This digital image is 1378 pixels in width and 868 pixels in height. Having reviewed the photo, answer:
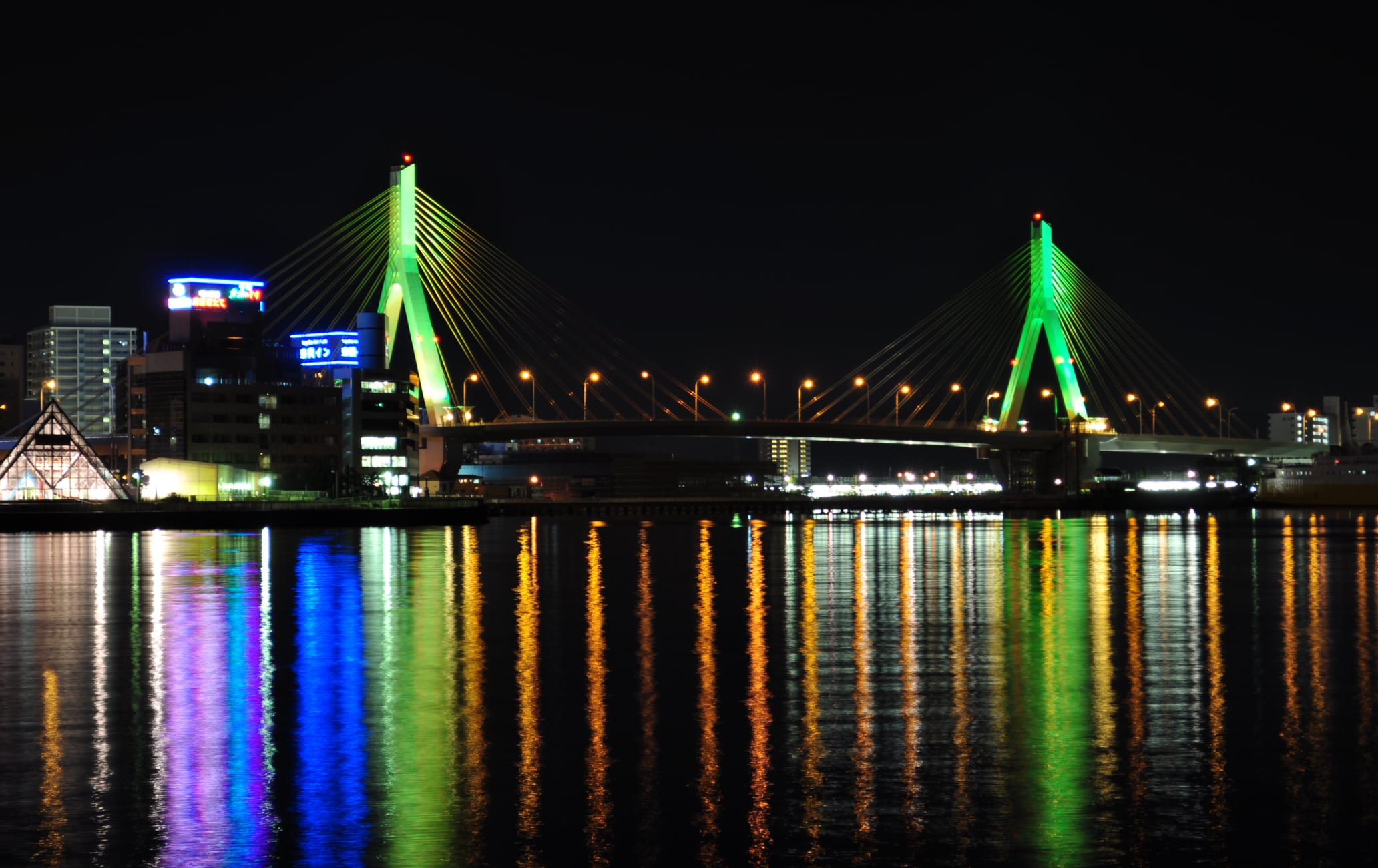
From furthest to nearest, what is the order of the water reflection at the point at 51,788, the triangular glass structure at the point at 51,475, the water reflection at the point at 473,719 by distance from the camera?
1. the triangular glass structure at the point at 51,475
2. the water reflection at the point at 473,719
3. the water reflection at the point at 51,788

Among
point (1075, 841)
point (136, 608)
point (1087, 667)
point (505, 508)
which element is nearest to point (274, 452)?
point (505, 508)

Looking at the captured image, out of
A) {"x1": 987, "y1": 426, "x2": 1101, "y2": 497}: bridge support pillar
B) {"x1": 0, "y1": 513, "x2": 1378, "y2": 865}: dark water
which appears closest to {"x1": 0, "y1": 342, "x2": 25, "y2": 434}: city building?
{"x1": 987, "y1": 426, "x2": 1101, "y2": 497}: bridge support pillar

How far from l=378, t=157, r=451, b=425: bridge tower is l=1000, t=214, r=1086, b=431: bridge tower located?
1556 inches

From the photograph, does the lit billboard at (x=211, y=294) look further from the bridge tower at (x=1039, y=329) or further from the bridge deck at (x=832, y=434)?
the bridge tower at (x=1039, y=329)

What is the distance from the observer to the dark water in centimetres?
1052

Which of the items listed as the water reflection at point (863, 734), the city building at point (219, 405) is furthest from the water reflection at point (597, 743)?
the city building at point (219, 405)

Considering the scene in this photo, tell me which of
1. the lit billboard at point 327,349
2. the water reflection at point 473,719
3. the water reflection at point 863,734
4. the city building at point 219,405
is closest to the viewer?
the water reflection at point 863,734

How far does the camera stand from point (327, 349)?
11981 cm

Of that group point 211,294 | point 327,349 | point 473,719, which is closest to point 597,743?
point 473,719

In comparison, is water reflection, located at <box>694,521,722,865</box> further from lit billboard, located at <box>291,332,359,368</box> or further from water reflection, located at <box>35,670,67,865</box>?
lit billboard, located at <box>291,332,359,368</box>

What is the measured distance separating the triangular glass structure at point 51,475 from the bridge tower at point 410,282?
18746mm

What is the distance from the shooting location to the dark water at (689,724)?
1052 centimetres

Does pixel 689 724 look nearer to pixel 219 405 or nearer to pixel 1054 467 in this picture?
pixel 219 405

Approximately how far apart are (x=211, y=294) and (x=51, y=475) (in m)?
33.7
